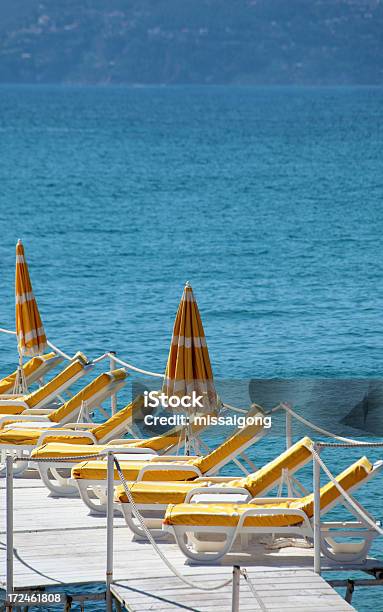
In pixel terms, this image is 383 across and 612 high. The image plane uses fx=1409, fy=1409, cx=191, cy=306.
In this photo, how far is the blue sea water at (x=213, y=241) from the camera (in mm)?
27547

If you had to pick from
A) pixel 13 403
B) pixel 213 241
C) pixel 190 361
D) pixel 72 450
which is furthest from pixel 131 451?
pixel 213 241

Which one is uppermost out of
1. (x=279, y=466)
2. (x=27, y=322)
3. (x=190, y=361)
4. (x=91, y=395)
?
(x=27, y=322)

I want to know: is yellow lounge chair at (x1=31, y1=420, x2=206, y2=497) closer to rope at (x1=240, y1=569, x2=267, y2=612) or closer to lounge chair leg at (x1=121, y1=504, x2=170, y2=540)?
lounge chair leg at (x1=121, y1=504, x2=170, y2=540)

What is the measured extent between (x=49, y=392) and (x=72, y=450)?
7.72 feet

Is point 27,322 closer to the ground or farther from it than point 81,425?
farther from it

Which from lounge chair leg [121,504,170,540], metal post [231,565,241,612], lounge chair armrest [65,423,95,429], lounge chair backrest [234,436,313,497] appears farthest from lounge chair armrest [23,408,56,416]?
metal post [231,565,241,612]

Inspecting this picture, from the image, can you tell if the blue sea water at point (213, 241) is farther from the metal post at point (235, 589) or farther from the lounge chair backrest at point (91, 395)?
the metal post at point (235, 589)

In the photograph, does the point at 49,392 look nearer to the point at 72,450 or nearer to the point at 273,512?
the point at 72,450

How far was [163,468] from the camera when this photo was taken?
35.7 ft

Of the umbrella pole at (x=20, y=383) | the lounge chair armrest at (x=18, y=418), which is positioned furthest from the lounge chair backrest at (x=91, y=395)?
the umbrella pole at (x=20, y=383)

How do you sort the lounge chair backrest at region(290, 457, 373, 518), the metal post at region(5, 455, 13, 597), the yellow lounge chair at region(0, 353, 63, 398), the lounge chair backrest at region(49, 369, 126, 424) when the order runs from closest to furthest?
the metal post at region(5, 455, 13, 597), the lounge chair backrest at region(290, 457, 373, 518), the lounge chair backrest at region(49, 369, 126, 424), the yellow lounge chair at region(0, 353, 63, 398)

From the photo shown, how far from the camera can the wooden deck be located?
9.00m

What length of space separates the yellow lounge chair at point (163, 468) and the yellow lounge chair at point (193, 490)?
14.2 inches

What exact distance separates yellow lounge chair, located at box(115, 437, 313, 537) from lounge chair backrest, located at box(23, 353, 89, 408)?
3.55 meters
